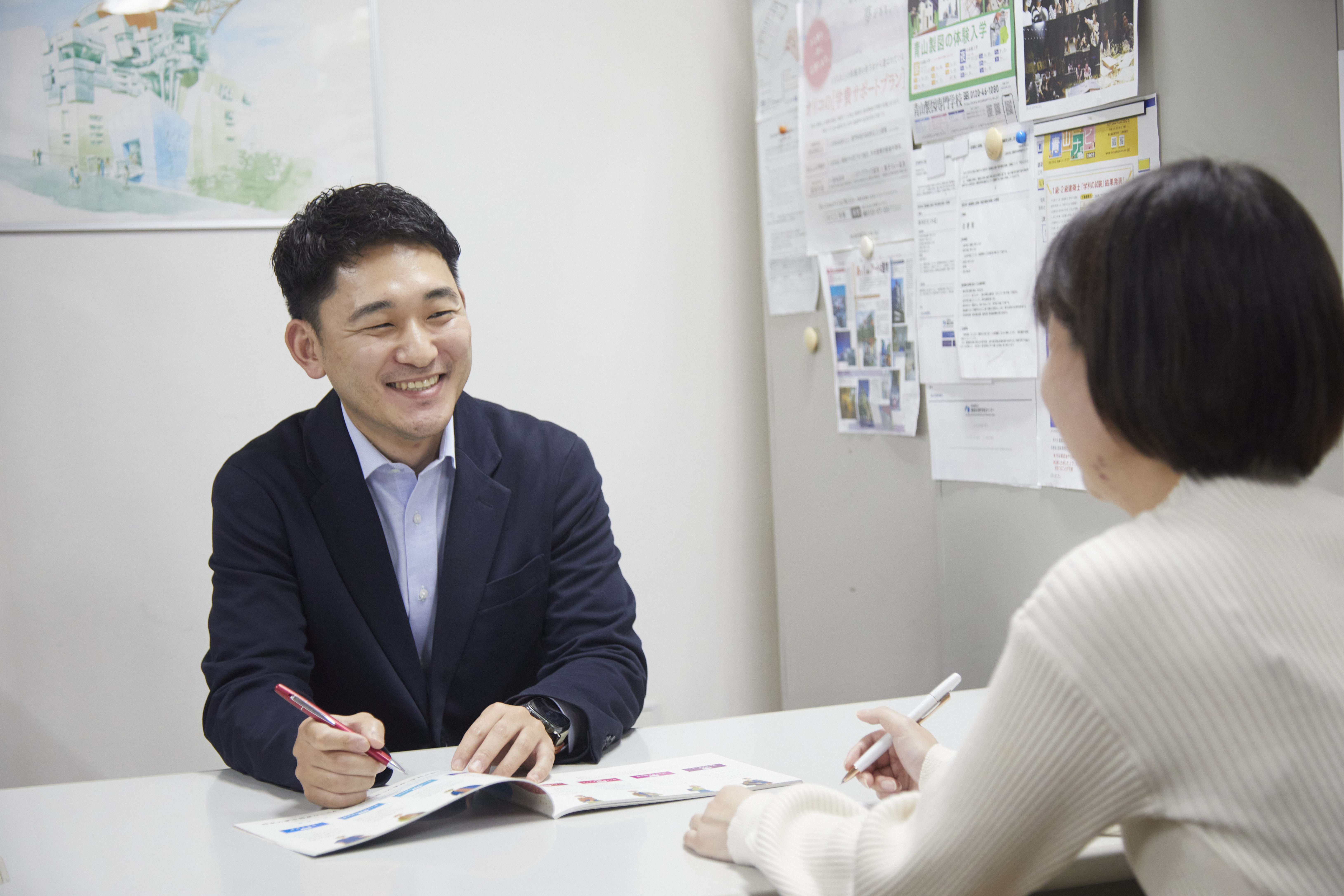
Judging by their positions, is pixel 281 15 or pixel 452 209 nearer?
pixel 281 15

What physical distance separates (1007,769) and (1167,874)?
0.48 ft

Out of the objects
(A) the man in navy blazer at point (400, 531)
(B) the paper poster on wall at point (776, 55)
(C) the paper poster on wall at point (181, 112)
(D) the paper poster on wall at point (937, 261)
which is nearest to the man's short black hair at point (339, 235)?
(A) the man in navy blazer at point (400, 531)

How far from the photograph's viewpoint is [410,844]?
1051 mm

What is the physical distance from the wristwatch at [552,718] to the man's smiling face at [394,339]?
0.46 meters

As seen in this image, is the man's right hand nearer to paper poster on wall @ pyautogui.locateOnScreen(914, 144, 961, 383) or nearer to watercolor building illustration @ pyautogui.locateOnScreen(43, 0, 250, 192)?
paper poster on wall @ pyautogui.locateOnScreen(914, 144, 961, 383)

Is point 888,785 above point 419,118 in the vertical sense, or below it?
below

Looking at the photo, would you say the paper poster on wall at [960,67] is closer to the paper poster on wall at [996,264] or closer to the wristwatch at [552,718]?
the paper poster on wall at [996,264]

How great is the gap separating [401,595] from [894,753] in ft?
2.40

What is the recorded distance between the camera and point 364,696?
154 centimetres

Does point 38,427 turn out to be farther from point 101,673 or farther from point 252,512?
point 252,512

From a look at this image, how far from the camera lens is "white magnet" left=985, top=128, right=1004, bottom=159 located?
176 cm

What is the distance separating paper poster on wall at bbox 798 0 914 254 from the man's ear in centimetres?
108

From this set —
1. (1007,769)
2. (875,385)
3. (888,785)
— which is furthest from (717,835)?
(875,385)

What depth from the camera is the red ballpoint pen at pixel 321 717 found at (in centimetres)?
115
